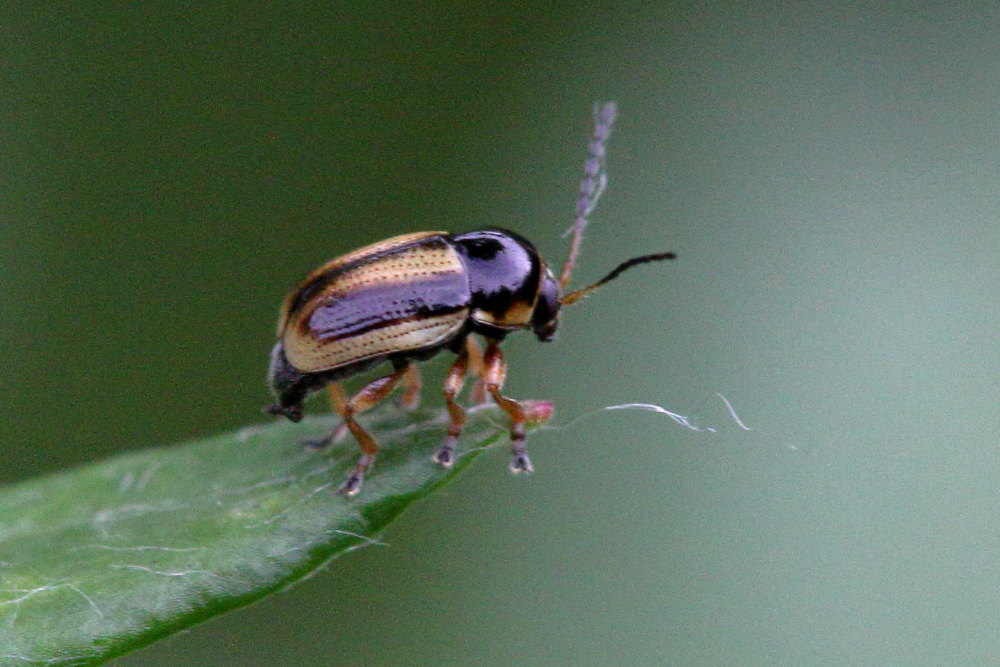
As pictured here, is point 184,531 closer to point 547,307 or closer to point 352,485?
point 352,485

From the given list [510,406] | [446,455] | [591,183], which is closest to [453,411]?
[510,406]

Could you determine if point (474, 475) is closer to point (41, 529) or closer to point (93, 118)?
point (41, 529)

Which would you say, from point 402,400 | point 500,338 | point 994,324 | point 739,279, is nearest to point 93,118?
point 402,400

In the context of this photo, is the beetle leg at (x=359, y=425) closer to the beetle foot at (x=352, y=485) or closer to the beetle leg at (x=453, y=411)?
the beetle foot at (x=352, y=485)

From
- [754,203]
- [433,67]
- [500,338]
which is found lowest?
[500,338]

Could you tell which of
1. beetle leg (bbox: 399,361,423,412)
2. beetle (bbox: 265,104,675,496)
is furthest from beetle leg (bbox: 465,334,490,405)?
beetle leg (bbox: 399,361,423,412)

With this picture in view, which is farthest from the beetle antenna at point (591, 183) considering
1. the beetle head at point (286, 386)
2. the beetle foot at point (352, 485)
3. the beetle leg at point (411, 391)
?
the beetle foot at point (352, 485)
